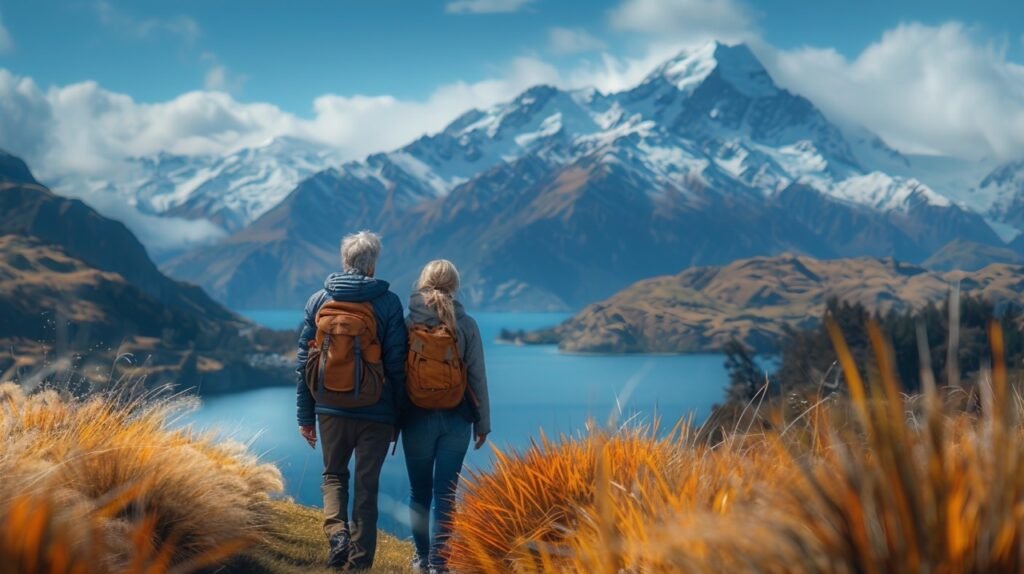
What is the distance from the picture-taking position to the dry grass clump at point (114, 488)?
312 centimetres

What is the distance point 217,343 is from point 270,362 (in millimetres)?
21824

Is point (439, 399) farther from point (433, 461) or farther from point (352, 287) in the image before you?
point (352, 287)

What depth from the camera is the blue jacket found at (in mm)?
6840

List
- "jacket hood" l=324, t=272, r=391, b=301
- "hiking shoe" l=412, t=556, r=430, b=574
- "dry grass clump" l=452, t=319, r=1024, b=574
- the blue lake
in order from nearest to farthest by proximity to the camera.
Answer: "dry grass clump" l=452, t=319, r=1024, b=574
"jacket hood" l=324, t=272, r=391, b=301
"hiking shoe" l=412, t=556, r=430, b=574
the blue lake

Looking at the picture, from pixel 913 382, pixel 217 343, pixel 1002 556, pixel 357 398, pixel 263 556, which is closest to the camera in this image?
pixel 1002 556

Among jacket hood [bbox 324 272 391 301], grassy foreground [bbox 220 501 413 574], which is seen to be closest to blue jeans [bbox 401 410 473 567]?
grassy foreground [bbox 220 501 413 574]

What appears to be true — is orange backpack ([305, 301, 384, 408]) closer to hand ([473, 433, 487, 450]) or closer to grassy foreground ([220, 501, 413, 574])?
hand ([473, 433, 487, 450])

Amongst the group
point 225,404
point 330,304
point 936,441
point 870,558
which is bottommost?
point 225,404

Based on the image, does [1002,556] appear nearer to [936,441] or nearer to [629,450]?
[936,441]

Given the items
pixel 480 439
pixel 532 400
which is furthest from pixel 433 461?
pixel 532 400

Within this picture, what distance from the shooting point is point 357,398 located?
671cm

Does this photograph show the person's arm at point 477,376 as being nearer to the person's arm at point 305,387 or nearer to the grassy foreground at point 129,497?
the person's arm at point 305,387

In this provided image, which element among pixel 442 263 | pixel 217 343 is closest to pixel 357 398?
pixel 442 263

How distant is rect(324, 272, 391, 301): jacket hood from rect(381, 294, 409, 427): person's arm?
196mm
